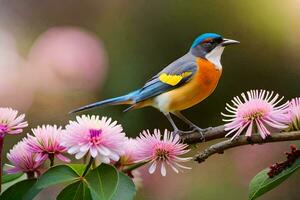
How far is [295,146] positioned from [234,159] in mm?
1144

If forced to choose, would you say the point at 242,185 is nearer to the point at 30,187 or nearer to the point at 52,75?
the point at 52,75

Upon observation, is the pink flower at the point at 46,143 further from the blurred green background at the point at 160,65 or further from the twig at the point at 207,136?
the blurred green background at the point at 160,65

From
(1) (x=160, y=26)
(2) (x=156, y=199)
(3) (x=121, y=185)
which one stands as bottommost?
(3) (x=121, y=185)

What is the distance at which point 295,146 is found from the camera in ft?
1.58

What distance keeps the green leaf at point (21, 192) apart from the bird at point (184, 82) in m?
0.35

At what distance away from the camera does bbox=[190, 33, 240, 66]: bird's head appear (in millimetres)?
896

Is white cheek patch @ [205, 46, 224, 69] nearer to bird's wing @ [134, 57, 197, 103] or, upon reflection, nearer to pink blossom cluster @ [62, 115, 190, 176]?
bird's wing @ [134, 57, 197, 103]

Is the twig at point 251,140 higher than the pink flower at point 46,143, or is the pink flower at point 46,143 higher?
the pink flower at point 46,143

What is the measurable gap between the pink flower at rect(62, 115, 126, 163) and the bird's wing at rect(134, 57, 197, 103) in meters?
0.41

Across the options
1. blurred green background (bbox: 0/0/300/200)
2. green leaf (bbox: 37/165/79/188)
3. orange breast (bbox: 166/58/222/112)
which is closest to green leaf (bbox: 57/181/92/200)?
green leaf (bbox: 37/165/79/188)

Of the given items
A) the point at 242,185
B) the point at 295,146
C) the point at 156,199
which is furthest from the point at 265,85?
the point at 295,146

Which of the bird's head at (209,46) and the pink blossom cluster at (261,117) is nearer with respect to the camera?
the pink blossom cluster at (261,117)

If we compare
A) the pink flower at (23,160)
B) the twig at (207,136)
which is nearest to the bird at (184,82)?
the twig at (207,136)

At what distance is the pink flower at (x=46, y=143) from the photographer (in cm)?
51
